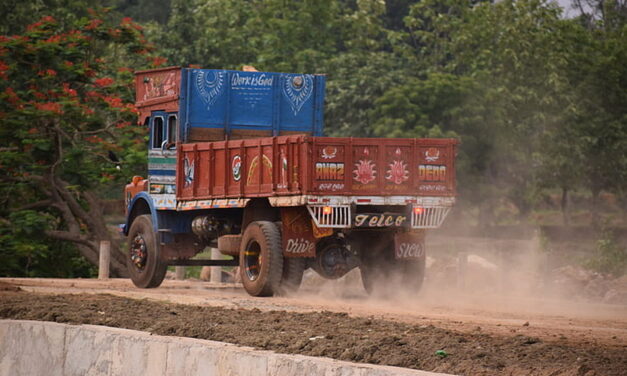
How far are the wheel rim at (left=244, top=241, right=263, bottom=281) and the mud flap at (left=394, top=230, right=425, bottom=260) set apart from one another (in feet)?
7.19

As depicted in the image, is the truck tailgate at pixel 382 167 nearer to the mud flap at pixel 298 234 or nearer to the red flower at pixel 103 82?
the mud flap at pixel 298 234

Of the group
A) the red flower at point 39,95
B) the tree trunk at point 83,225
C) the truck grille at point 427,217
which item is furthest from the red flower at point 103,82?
the truck grille at point 427,217

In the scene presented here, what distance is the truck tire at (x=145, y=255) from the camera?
68.0 feet

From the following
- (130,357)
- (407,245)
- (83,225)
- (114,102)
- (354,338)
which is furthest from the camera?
(83,225)

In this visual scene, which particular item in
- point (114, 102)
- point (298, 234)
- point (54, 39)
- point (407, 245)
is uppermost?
point (54, 39)

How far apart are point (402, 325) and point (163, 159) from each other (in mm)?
9851

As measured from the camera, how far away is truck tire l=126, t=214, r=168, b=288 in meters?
20.7

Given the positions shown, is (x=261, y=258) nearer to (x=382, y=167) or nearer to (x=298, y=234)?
(x=298, y=234)

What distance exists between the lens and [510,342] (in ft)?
32.3

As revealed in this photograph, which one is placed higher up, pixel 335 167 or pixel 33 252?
pixel 335 167

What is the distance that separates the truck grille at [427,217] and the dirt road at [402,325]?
122 centimetres

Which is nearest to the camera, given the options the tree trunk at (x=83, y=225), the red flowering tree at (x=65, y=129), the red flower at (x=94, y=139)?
the red flowering tree at (x=65, y=129)

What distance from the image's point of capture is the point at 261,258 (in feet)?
59.8

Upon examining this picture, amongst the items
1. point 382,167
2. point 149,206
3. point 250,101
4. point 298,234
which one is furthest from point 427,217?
point 149,206
